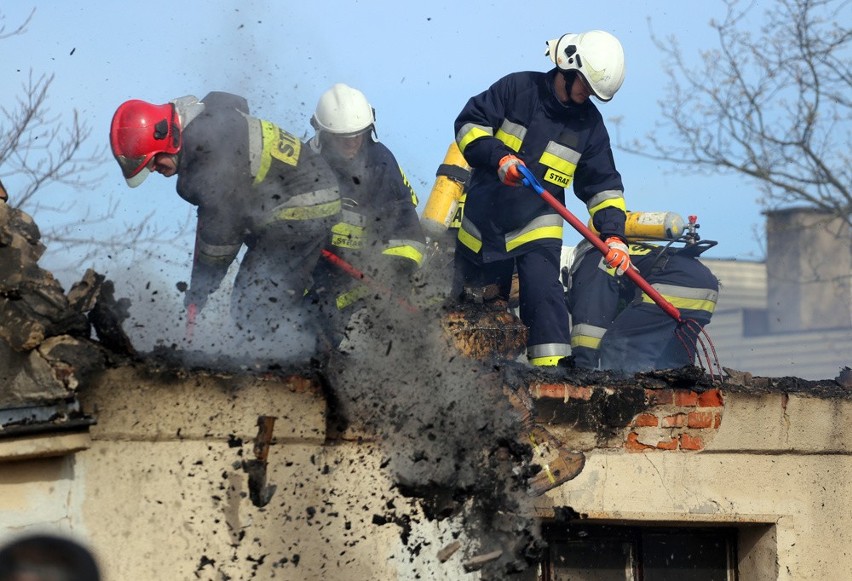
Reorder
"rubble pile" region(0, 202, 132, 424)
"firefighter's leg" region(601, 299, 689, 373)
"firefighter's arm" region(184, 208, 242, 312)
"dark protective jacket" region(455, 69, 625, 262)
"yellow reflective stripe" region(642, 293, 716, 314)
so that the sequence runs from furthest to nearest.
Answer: "yellow reflective stripe" region(642, 293, 716, 314), "firefighter's leg" region(601, 299, 689, 373), "dark protective jacket" region(455, 69, 625, 262), "firefighter's arm" region(184, 208, 242, 312), "rubble pile" region(0, 202, 132, 424)

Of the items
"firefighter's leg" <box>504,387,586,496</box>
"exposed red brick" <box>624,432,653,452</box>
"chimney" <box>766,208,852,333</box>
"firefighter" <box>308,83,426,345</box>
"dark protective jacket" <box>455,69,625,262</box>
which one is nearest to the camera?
"firefighter's leg" <box>504,387,586,496</box>

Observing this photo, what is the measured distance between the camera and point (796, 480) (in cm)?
595

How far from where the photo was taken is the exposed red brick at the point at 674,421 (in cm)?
563

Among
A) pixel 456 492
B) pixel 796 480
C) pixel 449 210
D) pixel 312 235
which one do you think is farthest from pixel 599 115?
pixel 456 492

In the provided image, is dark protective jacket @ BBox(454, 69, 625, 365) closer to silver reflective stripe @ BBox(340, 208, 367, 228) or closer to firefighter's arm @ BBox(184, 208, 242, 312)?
silver reflective stripe @ BBox(340, 208, 367, 228)

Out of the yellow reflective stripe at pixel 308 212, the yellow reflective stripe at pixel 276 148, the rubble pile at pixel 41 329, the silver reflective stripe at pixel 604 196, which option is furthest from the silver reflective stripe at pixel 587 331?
the rubble pile at pixel 41 329

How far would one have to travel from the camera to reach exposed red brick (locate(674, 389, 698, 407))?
5.64m

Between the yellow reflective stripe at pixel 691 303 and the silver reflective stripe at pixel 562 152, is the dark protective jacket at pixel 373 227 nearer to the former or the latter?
the silver reflective stripe at pixel 562 152

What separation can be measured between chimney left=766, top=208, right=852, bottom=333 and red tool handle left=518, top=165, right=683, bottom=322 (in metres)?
13.6

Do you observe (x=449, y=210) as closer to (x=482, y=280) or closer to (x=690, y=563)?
(x=482, y=280)

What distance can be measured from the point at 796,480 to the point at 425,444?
2225mm

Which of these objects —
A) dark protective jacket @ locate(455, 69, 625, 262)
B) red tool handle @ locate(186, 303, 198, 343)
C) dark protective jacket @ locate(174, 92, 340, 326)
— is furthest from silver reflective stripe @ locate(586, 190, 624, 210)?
red tool handle @ locate(186, 303, 198, 343)

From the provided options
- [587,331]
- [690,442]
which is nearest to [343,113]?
[587,331]

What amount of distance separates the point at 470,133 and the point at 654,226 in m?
1.89
